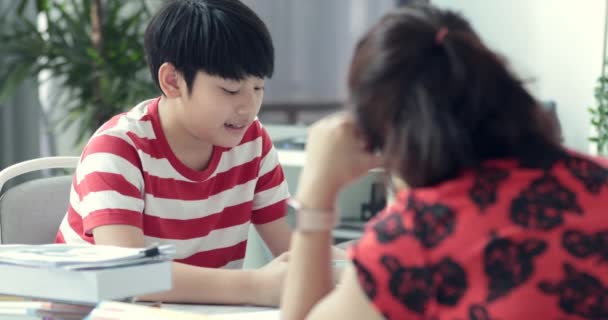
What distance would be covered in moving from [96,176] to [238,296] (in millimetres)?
330

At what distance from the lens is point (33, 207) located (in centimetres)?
172

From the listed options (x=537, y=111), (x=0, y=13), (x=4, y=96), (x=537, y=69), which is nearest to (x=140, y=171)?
(x=537, y=111)

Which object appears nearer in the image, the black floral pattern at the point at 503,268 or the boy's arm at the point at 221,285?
the black floral pattern at the point at 503,268

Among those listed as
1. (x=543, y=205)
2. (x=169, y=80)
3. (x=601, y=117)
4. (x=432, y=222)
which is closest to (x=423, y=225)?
(x=432, y=222)

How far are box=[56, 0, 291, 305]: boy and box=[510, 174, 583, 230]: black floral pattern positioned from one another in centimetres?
64

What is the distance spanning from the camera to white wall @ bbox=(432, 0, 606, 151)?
105 inches

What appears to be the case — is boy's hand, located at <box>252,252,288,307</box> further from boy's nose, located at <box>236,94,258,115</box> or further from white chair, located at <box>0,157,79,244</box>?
white chair, located at <box>0,157,79,244</box>

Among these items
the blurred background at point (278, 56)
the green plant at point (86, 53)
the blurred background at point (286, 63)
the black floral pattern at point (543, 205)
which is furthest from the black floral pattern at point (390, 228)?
the green plant at point (86, 53)

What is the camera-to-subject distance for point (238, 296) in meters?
1.36

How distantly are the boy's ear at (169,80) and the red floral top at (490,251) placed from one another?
0.83 metres

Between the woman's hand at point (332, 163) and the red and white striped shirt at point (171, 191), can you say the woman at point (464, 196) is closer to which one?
the woman's hand at point (332, 163)

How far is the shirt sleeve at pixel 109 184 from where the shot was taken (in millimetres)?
1446

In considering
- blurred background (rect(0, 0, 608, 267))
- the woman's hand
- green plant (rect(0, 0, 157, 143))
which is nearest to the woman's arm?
the woman's hand

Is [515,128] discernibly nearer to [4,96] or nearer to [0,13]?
[4,96]
